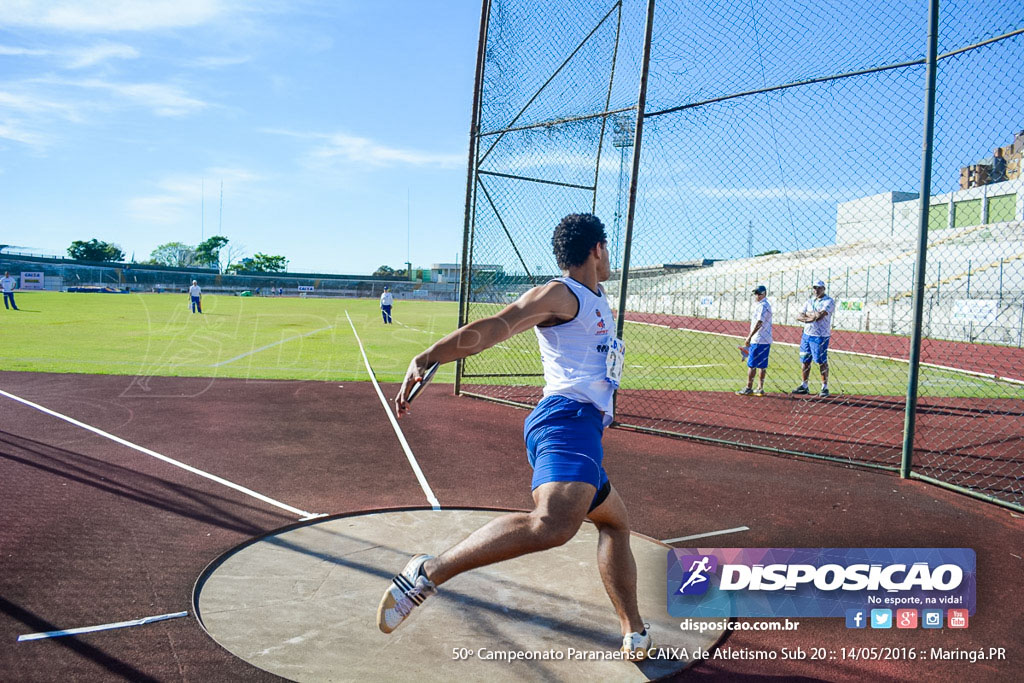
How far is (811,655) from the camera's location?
362 cm

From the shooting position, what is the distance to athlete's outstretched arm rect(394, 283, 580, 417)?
3.08 m

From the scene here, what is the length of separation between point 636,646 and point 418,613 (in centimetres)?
122

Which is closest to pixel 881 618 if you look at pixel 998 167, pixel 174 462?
pixel 998 167

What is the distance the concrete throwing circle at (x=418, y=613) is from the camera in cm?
335

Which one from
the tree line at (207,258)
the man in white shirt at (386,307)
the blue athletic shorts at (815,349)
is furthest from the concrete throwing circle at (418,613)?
the tree line at (207,258)

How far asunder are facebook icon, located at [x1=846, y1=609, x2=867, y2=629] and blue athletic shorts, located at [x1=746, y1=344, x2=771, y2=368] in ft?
30.5

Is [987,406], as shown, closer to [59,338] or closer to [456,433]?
[456,433]

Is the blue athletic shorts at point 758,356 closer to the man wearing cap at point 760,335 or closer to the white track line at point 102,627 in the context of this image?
the man wearing cap at point 760,335

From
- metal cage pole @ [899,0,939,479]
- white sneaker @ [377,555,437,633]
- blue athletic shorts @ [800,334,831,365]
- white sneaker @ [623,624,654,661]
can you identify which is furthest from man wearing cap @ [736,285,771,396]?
white sneaker @ [377,555,437,633]

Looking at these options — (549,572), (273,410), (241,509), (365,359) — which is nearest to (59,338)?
(365,359)

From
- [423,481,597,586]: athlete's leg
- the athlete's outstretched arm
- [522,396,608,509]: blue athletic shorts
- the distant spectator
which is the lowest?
[423,481,597,586]: athlete's leg

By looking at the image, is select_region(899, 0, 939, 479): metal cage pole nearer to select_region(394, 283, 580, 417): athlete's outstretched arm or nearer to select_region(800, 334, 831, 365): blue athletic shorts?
select_region(394, 283, 580, 417): athlete's outstretched arm

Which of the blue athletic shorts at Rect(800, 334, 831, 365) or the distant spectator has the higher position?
the distant spectator

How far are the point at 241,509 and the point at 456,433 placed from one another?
143 inches
